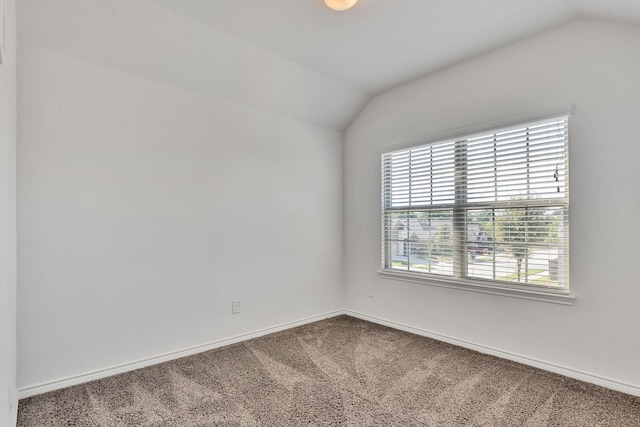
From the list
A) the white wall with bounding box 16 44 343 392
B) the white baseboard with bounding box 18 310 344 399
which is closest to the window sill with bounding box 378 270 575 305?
the white wall with bounding box 16 44 343 392

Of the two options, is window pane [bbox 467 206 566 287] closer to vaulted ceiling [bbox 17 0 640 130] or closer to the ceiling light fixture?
vaulted ceiling [bbox 17 0 640 130]

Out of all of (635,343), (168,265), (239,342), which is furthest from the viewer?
(239,342)

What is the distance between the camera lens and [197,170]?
9.29 feet

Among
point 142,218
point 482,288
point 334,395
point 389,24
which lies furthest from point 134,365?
point 389,24

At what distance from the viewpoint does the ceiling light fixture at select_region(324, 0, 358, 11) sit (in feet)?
6.64

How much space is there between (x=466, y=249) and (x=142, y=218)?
2764 mm

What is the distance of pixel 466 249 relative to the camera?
9.77 feet

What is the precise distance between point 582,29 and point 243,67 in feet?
8.42

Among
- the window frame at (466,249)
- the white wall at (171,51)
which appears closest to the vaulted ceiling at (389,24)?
the white wall at (171,51)

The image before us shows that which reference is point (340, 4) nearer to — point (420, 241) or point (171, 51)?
point (171, 51)

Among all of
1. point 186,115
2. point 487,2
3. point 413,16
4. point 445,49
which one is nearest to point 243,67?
point 186,115

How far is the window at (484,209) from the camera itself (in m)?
2.46

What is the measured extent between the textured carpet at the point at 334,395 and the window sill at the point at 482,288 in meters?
0.53

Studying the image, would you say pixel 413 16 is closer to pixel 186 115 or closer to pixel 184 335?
pixel 186 115
